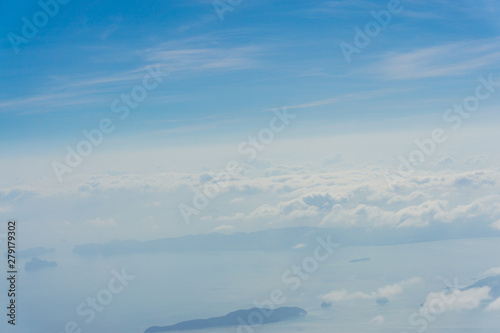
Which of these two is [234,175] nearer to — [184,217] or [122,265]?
[184,217]

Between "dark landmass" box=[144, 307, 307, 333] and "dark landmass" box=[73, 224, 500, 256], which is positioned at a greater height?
"dark landmass" box=[73, 224, 500, 256]

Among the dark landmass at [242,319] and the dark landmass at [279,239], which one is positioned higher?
the dark landmass at [279,239]

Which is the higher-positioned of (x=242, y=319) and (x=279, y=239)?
(x=279, y=239)

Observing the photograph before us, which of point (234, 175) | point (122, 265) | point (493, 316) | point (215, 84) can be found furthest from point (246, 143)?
point (493, 316)
